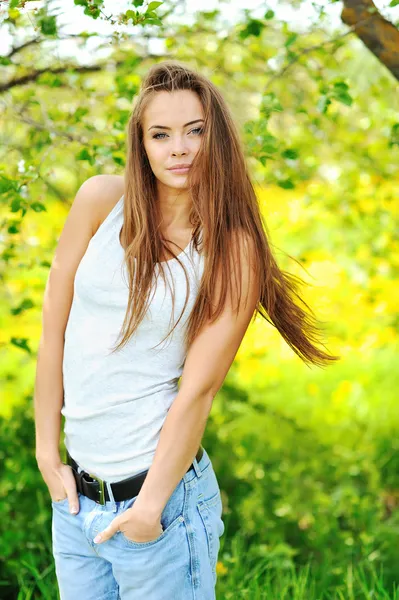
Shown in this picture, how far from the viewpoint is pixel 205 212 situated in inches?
63.9

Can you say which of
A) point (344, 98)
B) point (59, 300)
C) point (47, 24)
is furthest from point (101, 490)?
point (344, 98)

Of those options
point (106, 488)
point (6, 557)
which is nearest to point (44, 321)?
point (106, 488)

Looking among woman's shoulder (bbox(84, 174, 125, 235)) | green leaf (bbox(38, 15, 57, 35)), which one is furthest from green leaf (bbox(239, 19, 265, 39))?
woman's shoulder (bbox(84, 174, 125, 235))

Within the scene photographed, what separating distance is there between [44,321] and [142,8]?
81cm

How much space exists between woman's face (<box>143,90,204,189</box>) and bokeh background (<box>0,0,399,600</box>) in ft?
0.83

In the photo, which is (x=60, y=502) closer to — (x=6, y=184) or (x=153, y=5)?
(x=6, y=184)

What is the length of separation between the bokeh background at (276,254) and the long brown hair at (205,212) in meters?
0.26

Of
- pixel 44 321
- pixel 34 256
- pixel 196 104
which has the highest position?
pixel 196 104

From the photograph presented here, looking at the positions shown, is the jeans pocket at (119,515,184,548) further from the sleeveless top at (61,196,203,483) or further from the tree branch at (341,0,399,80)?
the tree branch at (341,0,399,80)

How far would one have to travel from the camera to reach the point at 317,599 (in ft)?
8.07

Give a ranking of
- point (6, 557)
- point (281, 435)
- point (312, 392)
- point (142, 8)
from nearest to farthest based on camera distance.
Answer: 1. point (142, 8)
2. point (6, 557)
3. point (281, 435)
4. point (312, 392)

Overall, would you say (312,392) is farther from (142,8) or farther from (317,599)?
(142,8)

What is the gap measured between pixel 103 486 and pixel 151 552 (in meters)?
0.17

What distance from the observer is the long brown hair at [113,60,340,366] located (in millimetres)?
1587
